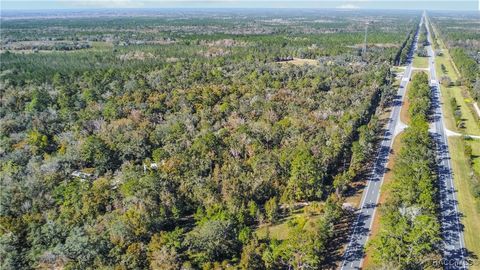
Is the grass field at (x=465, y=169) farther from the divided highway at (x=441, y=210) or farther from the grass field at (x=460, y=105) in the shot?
the divided highway at (x=441, y=210)

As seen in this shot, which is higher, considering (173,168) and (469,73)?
(469,73)

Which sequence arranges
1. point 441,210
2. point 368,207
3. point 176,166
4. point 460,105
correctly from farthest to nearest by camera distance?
point 460,105 < point 176,166 < point 368,207 < point 441,210

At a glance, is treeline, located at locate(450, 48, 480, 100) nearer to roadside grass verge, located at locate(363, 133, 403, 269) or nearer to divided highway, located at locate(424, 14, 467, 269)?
divided highway, located at locate(424, 14, 467, 269)

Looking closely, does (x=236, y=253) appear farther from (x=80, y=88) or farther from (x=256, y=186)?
(x=80, y=88)

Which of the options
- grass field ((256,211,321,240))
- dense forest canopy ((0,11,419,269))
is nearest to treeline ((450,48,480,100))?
dense forest canopy ((0,11,419,269))

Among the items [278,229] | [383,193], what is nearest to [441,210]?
[383,193]

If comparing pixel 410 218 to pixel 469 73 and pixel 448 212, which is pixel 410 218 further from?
pixel 469 73
